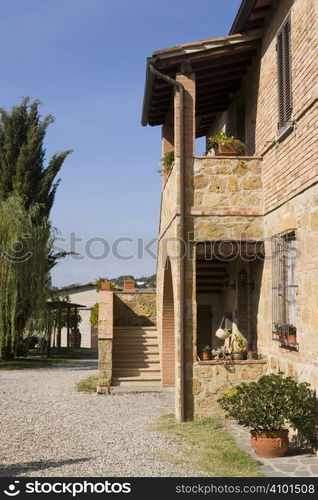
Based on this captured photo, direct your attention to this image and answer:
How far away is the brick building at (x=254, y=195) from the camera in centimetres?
811

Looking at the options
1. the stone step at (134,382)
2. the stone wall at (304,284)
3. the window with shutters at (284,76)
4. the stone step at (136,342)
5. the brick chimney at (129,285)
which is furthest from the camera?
the brick chimney at (129,285)

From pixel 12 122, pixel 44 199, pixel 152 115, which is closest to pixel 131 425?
pixel 152 115

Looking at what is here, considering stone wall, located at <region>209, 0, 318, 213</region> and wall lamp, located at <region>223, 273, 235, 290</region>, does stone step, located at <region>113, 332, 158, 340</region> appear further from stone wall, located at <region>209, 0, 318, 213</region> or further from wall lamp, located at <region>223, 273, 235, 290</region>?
stone wall, located at <region>209, 0, 318, 213</region>

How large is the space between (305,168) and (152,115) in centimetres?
636

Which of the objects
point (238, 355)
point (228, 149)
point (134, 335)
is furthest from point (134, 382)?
point (228, 149)

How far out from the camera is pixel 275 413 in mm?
7488

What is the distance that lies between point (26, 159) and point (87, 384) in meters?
12.8

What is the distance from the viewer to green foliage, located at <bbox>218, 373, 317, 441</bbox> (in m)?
7.46

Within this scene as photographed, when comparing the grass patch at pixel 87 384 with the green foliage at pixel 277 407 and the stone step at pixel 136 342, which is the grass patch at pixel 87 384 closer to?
the stone step at pixel 136 342

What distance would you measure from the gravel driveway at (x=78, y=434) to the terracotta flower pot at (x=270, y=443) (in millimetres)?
1116

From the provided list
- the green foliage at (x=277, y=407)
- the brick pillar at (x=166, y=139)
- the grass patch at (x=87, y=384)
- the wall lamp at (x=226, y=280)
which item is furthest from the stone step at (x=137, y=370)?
the green foliage at (x=277, y=407)

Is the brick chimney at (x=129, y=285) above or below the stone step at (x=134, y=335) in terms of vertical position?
above

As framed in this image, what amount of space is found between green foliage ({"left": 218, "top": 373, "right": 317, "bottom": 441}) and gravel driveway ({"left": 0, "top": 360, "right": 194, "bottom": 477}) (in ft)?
3.66

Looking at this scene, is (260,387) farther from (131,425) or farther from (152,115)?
(152,115)
